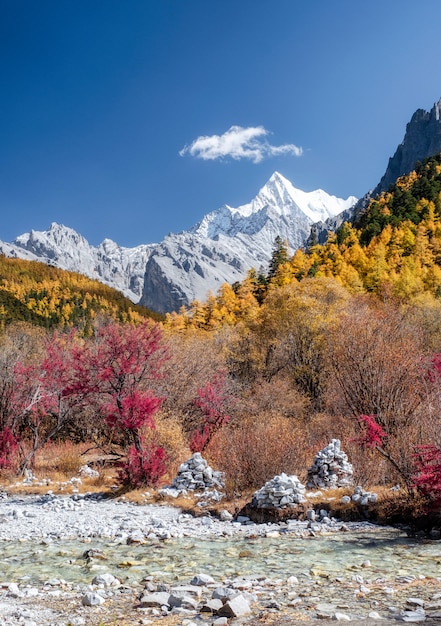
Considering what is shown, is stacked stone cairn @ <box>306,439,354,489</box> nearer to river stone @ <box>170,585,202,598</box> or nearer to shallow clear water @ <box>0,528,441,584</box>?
shallow clear water @ <box>0,528,441,584</box>

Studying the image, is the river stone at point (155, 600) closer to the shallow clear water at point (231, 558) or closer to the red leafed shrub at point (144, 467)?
the shallow clear water at point (231, 558)

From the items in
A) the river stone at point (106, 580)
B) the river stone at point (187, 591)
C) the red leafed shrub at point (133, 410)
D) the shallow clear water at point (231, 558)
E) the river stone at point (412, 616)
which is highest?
the red leafed shrub at point (133, 410)

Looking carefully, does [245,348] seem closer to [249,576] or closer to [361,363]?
[361,363]

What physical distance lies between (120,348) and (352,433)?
8.83m

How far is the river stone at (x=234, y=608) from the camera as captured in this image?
5.66 meters

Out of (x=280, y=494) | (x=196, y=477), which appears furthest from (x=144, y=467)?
(x=280, y=494)

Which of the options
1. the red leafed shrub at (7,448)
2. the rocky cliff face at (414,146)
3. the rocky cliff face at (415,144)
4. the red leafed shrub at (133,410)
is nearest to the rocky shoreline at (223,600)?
the red leafed shrub at (133,410)

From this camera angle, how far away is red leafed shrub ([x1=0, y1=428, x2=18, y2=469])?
19219mm

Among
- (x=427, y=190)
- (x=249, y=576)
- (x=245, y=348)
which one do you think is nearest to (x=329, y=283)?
(x=245, y=348)

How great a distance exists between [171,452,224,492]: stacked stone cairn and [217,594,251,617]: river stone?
9.10m

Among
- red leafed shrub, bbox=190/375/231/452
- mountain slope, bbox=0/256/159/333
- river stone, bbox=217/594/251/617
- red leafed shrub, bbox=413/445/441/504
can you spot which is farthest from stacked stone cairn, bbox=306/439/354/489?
mountain slope, bbox=0/256/159/333

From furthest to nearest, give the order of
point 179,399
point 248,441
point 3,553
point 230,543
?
point 179,399 < point 248,441 < point 230,543 < point 3,553

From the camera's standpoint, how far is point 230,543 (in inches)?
391

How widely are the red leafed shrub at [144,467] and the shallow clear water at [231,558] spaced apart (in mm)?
5594
